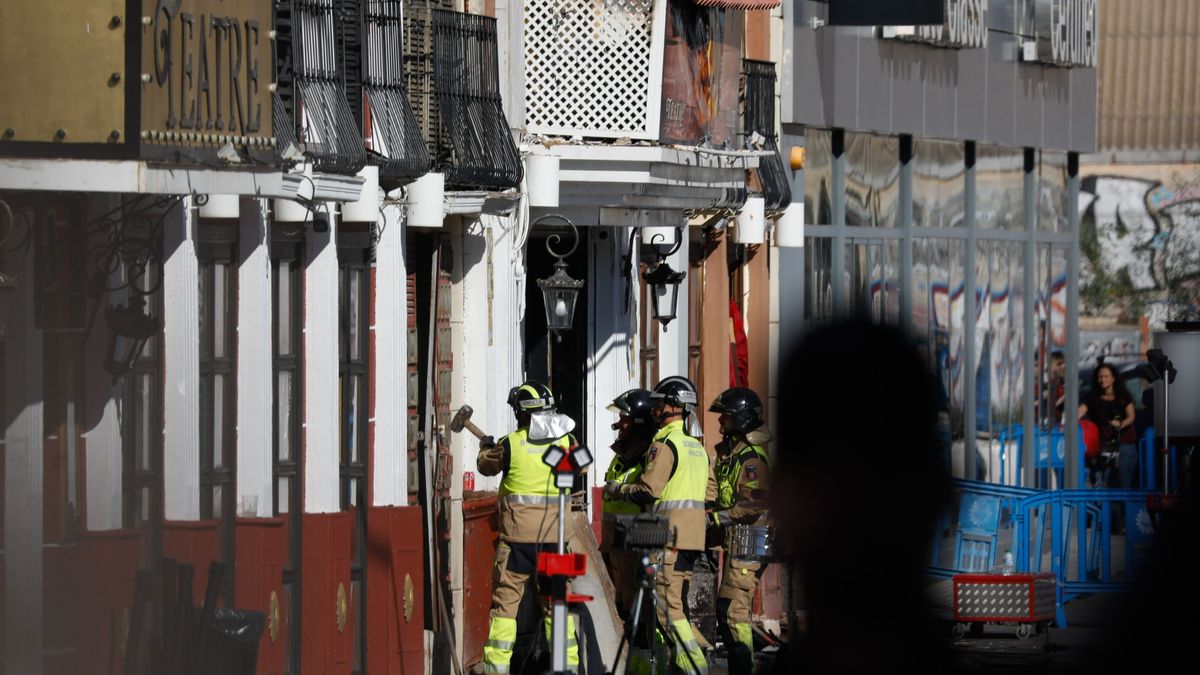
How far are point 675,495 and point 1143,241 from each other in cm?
A: 3114

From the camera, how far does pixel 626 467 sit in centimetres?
1636

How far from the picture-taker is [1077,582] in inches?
790

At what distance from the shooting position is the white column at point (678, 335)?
21.0 m

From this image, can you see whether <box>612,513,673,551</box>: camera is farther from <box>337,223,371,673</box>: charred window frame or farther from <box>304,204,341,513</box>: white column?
<box>304,204,341,513</box>: white column

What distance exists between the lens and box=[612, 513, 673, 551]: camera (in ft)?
48.2

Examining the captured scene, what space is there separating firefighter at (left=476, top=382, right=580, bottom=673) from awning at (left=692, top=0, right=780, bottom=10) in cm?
491

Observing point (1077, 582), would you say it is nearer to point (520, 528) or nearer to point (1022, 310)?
point (520, 528)

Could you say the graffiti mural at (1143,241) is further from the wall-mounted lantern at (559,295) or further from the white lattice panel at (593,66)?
the wall-mounted lantern at (559,295)

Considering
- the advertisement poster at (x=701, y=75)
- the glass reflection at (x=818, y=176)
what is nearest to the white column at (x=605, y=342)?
the advertisement poster at (x=701, y=75)

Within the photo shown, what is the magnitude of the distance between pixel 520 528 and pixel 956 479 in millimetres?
10019

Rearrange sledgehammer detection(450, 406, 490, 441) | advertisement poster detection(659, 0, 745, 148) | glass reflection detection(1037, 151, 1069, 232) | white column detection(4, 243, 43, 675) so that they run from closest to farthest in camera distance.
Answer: white column detection(4, 243, 43, 675) < sledgehammer detection(450, 406, 490, 441) < advertisement poster detection(659, 0, 745, 148) < glass reflection detection(1037, 151, 1069, 232)

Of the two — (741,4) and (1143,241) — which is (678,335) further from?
(1143,241)

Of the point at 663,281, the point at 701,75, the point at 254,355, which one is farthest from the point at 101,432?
the point at 663,281

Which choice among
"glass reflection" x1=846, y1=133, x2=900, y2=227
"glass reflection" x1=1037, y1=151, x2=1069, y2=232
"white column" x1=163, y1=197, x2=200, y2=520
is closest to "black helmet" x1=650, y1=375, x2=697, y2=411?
"white column" x1=163, y1=197, x2=200, y2=520
